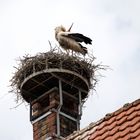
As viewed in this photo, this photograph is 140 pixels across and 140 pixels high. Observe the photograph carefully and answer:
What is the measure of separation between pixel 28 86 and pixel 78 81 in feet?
3.33

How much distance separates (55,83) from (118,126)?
7822 millimetres

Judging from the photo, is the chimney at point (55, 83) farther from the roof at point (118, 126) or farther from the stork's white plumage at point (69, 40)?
the roof at point (118, 126)

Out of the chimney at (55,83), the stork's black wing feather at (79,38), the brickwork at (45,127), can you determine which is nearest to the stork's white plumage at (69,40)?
the stork's black wing feather at (79,38)

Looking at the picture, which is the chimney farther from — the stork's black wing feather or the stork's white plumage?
the stork's black wing feather

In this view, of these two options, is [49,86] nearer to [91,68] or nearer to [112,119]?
[91,68]

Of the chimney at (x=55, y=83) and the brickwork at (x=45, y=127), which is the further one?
the chimney at (x=55, y=83)

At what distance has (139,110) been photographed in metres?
7.13

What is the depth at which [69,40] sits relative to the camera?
14766mm

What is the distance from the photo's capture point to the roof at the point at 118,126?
6.81 meters

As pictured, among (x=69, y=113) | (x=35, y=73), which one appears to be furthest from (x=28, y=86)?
(x=69, y=113)

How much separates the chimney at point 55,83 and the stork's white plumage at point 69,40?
0.24 meters

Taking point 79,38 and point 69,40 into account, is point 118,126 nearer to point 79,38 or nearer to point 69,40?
point 79,38

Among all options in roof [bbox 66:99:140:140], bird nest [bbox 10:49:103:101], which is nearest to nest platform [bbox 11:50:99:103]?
bird nest [bbox 10:49:103:101]

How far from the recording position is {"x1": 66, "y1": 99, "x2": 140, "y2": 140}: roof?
681 centimetres
